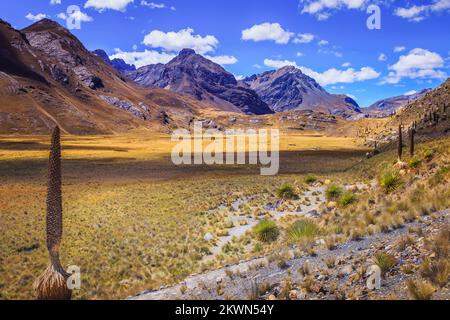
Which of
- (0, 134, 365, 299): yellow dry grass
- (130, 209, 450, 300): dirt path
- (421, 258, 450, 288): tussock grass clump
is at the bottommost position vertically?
(0, 134, 365, 299): yellow dry grass

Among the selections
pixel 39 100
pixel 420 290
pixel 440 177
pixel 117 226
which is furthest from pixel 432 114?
pixel 39 100

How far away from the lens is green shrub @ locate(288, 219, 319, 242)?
1593 cm

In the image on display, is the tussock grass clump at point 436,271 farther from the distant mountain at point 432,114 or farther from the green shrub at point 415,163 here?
the distant mountain at point 432,114

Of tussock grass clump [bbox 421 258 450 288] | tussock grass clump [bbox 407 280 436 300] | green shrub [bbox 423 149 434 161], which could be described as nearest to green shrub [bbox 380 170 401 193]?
green shrub [bbox 423 149 434 161]

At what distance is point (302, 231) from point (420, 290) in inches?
362

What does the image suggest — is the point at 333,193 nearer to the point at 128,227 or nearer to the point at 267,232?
the point at 267,232

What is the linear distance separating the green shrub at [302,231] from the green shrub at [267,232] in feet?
4.08

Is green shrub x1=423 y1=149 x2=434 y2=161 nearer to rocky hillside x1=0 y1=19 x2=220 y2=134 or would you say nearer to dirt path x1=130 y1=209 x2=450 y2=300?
dirt path x1=130 y1=209 x2=450 y2=300

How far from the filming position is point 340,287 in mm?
8945

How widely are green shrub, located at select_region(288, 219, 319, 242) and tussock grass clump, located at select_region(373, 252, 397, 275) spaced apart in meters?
6.14

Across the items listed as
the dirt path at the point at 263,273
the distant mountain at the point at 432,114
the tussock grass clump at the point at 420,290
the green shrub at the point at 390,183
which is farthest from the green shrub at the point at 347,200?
the distant mountain at the point at 432,114

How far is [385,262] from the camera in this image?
914cm
